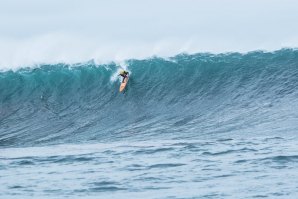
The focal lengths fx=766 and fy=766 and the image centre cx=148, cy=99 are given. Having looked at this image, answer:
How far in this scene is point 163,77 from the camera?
85.2 feet

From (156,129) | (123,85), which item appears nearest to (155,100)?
(123,85)

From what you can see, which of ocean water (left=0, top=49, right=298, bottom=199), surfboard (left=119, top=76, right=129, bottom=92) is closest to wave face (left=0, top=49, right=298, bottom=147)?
ocean water (left=0, top=49, right=298, bottom=199)

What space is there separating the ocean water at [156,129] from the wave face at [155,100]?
34 mm

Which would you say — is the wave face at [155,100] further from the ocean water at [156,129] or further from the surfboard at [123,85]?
the surfboard at [123,85]

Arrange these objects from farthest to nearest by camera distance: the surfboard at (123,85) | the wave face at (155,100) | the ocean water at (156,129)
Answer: the surfboard at (123,85), the wave face at (155,100), the ocean water at (156,129)

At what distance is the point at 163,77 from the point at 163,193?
1360 cm

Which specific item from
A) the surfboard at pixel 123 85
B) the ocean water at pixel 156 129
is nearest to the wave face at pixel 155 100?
the ocean water at pixel 156 129

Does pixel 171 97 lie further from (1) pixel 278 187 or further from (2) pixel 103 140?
(1) pixel 278 187

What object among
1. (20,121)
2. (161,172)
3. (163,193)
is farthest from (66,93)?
(163,193)

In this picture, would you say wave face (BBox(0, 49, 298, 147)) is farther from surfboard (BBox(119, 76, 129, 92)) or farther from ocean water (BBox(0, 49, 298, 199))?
surfboard (BBox(119, 76, 129, 92))

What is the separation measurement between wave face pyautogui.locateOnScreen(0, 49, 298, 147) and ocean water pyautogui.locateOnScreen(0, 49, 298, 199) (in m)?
0.03

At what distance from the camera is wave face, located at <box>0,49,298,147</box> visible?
788 inches

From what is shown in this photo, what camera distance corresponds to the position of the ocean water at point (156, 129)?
13375mm

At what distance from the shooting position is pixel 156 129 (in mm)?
20062
